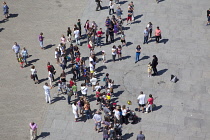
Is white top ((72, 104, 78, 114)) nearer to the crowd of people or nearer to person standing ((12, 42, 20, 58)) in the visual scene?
the crowd of people

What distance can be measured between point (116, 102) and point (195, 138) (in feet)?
20.0

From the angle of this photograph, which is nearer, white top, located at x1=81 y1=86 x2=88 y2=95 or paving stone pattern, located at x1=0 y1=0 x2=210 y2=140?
paving stone pattern, located at x1=0 y1=0 x2=210 y2=140

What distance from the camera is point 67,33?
122 ft

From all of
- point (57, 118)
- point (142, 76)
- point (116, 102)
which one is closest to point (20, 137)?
point (57, 118)

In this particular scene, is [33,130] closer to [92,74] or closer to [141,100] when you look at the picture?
[92,74]

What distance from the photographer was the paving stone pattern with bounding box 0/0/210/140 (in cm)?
2961

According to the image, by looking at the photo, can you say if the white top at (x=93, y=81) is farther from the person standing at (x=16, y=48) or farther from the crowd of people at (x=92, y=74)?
the person standing at (x=16, y=48)

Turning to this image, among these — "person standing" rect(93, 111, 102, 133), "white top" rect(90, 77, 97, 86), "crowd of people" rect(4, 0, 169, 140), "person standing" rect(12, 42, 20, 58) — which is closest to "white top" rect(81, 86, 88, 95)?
"crowd of people" rect(4, 0, 169, 140)

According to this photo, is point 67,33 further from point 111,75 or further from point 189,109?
point 189,109

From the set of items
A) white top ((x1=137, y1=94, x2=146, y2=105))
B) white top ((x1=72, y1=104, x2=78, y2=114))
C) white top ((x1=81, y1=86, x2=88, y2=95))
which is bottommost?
white top ((x1=72, y1=104, x2=78, y2=114))

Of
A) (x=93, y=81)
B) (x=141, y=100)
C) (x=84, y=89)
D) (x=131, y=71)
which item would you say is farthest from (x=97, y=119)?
(x=131, y=71)

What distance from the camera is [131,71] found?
3434 cm

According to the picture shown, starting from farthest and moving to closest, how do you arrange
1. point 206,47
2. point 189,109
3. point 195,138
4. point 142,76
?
point 206,47, point 142,76, point 189,109, point 195,138

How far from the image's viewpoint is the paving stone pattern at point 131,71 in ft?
97.1
